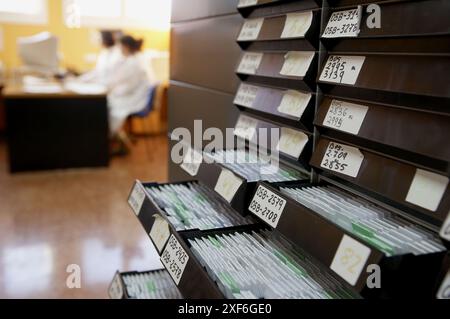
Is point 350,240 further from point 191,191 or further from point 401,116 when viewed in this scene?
point 191,191

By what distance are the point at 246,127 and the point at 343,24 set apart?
49cm

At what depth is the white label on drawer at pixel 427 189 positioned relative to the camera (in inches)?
29.3

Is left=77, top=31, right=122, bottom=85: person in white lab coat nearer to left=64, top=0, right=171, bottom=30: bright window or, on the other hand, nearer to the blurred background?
the blurred background

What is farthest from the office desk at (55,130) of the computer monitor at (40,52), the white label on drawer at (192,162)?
the white label on drawer at (192,162)

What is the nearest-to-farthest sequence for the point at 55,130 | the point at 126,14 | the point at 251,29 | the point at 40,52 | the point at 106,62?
the point at 251,29 → the point at 55,130 → the point at 40,52 → the point at 106,62 → the point at 126,14

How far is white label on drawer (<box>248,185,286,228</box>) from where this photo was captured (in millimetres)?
942

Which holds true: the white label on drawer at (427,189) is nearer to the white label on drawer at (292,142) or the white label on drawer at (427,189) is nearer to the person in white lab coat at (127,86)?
the white label on drawer at (292,142)

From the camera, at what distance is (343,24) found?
38.4 inches

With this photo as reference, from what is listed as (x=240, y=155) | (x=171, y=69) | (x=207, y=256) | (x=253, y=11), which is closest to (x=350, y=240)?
(x=207, y=256)

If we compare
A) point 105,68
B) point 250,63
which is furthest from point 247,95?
point 105,68

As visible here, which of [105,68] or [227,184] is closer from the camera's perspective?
[227,184]

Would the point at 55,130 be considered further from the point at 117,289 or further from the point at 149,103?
the point at 117,289

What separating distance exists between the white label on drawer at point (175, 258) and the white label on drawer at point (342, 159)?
36cm

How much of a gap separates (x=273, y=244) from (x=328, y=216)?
10.1 inches
